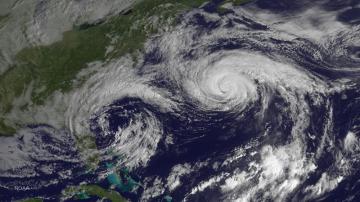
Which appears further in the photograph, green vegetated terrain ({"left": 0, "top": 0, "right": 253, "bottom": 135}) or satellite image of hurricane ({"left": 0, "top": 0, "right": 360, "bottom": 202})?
satellite image of hurricane ({"left": 0, "top": 0, "right": 360, "bottom": 202})

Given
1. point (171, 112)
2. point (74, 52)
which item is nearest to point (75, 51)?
point (74, 52)

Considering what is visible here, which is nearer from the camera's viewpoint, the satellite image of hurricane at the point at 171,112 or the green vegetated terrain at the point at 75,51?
the green vegetated terrain at the point at 75,51

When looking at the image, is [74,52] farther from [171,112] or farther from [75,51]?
[171,112]

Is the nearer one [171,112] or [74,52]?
[74,52]

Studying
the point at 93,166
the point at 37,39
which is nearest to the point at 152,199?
the point at 93,166
